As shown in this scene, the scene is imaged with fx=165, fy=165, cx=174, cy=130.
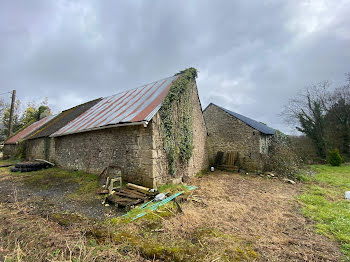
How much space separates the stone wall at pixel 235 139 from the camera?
12.0 m

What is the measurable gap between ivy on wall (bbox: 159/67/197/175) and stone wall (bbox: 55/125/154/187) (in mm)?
1065

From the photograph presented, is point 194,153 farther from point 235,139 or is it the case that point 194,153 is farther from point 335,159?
point 335,159

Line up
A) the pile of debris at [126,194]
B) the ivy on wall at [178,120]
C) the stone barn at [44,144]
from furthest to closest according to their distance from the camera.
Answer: the stone barn at [44,144]
the ivy on wall at [178,120]
the pile of debris at [126,194]

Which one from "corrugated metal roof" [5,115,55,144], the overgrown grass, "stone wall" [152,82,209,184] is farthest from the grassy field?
"corrugated metal roof" [5,115,55,144]

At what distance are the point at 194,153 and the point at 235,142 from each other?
4461mm

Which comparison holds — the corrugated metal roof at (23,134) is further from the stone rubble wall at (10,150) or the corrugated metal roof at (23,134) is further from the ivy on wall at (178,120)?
the ivy on wall at (178,120)

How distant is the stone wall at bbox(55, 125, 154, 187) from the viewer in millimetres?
6691

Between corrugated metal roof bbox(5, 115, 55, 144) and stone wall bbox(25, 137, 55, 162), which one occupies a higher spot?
corrugated metal roof bbox(5, 115, 55, 144)

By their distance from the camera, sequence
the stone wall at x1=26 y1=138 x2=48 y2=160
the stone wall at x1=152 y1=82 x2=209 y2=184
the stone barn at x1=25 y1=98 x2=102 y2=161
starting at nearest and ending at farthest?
the stone wall at x1=152 y1=82 x2=209 y2=184 < the stone barn at x1=25 y1=98 x2=102 y2=161 < the stone wall at x1=26 y1=138 x2=48 y2=160

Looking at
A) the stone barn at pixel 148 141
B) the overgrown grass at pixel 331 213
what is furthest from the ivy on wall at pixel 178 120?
the overgrown grass at pixel 331 213

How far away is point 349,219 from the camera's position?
4.38m

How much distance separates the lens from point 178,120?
849cm

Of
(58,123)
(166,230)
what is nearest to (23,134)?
(58,123)

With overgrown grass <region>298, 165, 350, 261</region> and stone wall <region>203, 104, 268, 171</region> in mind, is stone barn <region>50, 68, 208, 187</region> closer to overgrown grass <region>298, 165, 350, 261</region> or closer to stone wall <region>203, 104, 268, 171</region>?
stone wall <region>203, 104, 268, 171</region>
